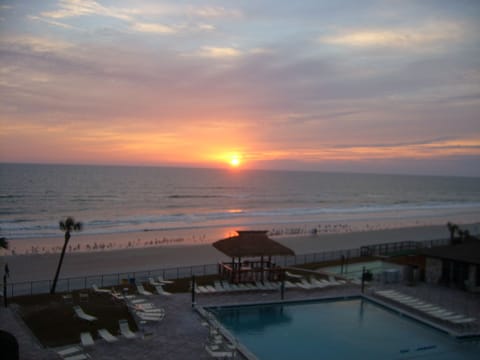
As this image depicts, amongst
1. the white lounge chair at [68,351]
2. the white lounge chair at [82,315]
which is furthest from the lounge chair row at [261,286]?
the white lounge chair at [68,351]

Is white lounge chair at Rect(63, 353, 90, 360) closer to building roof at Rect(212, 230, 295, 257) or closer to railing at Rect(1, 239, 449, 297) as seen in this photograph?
railing at Rect(1, 239, 449, 297)

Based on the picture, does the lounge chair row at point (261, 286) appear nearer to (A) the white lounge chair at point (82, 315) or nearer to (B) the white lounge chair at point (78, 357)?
(A) the white lounge chair at point (82, 315)

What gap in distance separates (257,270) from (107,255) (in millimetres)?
15253

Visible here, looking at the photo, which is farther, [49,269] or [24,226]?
[24,226]

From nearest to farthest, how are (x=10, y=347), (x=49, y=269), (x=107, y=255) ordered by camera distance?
(x=10, y=347), (x=49, y=269), (x=107, y=255)

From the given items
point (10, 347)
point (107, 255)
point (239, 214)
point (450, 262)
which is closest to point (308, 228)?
point (239, 214)

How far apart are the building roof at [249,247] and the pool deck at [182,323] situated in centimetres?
168

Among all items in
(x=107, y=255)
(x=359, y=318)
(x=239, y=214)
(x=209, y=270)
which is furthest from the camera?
(x=239, y=214)

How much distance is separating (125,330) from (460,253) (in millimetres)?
15076

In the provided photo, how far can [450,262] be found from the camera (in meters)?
20.3

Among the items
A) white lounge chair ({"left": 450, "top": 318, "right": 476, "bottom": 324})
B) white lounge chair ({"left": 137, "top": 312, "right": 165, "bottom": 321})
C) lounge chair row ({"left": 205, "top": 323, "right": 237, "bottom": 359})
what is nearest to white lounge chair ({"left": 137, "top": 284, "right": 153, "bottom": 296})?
white lounge chair ({"left": 137, "top": 312, "right": 165, "bottom": 321})

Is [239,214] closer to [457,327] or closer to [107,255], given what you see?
[107,255]

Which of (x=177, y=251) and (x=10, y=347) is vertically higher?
(x=10, y=347)

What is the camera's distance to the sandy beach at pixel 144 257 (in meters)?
26.3
